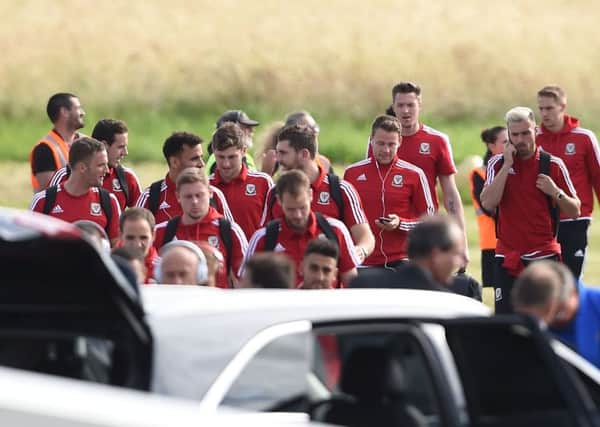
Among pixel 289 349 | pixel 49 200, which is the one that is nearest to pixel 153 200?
pixel 49 200

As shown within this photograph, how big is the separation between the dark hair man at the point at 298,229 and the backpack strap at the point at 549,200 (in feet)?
8.77

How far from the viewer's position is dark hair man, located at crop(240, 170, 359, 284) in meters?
8.97

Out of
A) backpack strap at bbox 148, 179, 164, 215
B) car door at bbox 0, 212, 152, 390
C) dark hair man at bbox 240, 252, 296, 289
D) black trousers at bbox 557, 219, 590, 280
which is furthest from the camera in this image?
black trousers at bbox 557, 219, 590, 280

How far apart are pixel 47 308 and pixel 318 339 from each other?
2.59 ft

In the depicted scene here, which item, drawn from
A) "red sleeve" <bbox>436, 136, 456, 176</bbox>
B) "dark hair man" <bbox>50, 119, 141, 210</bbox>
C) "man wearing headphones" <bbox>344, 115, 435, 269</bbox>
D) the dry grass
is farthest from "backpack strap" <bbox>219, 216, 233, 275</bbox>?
the dry grass

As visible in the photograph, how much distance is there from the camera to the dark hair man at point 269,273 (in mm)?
6066

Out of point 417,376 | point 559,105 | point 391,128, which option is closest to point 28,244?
point 417,376

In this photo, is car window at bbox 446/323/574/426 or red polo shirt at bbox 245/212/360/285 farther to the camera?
red polo shirt at bbox 245/212/360/285

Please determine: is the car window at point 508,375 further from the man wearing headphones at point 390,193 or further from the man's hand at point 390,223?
the man wearing headphones at point 390,193

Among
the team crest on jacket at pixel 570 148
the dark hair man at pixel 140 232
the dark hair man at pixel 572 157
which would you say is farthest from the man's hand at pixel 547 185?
the dark hair man at pixel 140 232

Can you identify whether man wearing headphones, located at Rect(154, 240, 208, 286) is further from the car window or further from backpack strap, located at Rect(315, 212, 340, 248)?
the car window

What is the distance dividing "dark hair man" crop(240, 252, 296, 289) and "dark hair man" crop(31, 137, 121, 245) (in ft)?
14.9

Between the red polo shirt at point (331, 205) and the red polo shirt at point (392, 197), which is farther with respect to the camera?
the red polo shirt at point (392, 197)

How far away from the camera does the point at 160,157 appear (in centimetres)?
3100
